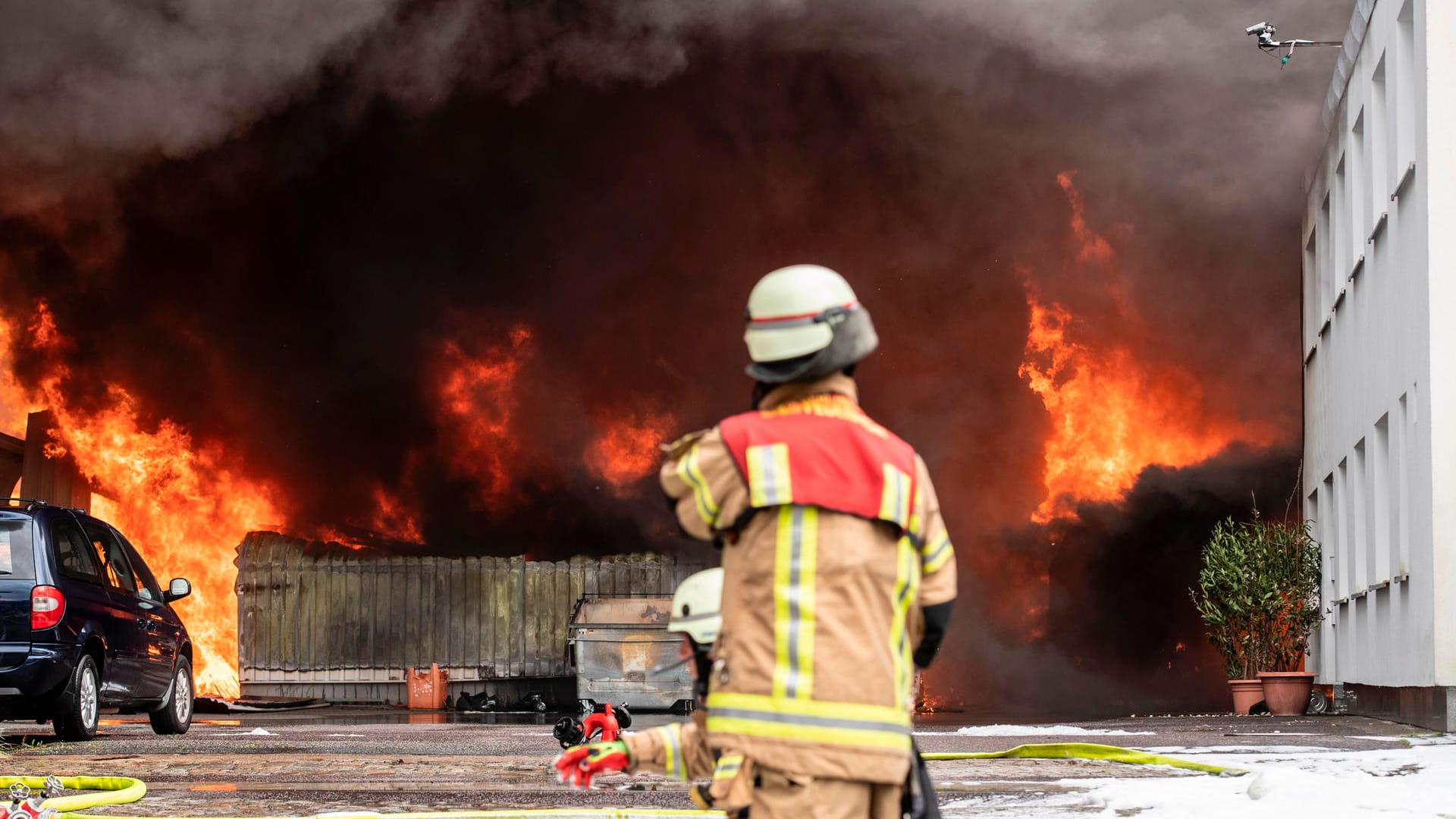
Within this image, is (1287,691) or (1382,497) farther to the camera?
(1287,691)

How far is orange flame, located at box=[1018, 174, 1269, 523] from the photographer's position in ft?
82.3

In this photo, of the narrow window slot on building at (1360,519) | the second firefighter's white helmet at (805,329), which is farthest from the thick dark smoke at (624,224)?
the second firefighter's white helmet at (805,329)

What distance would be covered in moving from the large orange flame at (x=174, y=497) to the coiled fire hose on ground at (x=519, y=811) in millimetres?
19209

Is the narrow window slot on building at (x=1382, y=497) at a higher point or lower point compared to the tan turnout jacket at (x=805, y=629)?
higher

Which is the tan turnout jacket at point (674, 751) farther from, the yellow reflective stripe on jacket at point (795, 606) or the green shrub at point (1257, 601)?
the green shrub at point (1257, 601)

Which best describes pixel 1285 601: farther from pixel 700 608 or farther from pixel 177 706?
pixel 700 608

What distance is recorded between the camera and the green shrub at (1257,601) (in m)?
17.3

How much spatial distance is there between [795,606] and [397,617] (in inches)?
896

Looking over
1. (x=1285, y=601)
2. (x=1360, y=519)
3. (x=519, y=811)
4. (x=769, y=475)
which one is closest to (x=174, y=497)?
(x=1285, y=601)

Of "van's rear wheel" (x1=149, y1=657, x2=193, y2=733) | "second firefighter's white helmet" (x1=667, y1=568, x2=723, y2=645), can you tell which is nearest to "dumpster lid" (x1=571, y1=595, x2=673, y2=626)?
"van's rear wheel" (x1=149, y1=657, x2=193, y2=733)

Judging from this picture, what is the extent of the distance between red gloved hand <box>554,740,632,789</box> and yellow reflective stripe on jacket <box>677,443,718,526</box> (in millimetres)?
504

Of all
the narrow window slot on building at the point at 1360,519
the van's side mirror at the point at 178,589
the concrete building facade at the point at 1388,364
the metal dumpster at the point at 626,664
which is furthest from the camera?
the metal dumpster at the point at 626,664

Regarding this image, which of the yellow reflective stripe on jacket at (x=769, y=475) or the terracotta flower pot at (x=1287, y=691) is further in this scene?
the terracotta flower pot at (x=1287, y=691)

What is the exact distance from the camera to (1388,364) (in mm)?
14648
